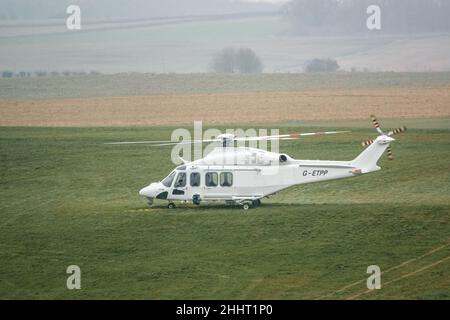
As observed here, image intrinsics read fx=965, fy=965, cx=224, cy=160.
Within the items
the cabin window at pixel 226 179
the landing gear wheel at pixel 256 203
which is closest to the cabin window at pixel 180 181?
the cabin window at pixel 226 179

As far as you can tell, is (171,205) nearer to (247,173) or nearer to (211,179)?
(211,179)

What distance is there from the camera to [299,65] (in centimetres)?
16338

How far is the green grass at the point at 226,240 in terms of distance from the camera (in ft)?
80.0

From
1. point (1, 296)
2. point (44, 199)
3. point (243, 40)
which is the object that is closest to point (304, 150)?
point (44, 199)

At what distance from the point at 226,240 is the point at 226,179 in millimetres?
3557

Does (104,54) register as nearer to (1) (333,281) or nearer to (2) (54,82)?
(2) (54,82)

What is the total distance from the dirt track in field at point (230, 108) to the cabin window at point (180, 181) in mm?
29822

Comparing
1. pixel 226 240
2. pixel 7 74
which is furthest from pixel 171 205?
pixel 7 74

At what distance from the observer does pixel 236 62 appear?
14775cm

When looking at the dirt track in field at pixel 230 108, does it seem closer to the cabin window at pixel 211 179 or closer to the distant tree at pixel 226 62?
the cabin window at pixel 211 179

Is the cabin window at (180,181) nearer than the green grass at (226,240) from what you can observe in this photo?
No

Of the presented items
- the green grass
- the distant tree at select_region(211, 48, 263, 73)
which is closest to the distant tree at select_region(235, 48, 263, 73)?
the distant tree at select_region(211, 48, 263, 73)

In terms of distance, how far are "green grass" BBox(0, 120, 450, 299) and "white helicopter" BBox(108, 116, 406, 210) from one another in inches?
23.0

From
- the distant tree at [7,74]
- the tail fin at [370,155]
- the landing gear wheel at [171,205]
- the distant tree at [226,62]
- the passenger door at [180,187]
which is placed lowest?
the landing gear wheel at [171,205]
